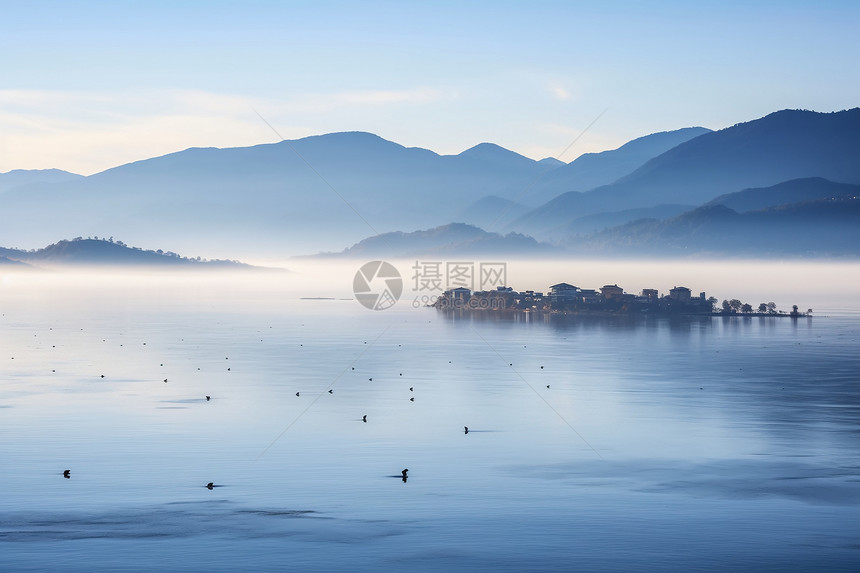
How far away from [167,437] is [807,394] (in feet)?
163

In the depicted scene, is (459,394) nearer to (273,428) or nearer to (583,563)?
(273,428)

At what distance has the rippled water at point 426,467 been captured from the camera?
35281 mm

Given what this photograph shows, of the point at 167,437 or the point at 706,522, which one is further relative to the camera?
the point at 167,437

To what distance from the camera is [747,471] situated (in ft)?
159

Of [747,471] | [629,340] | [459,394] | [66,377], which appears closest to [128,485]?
[747,471]

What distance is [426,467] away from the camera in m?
49.1

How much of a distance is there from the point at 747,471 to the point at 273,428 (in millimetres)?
26715

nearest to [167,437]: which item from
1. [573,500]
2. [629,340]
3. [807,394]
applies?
[573,500]

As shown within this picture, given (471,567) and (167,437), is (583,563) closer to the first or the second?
(471,567)

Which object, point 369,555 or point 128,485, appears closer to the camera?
point 369,555

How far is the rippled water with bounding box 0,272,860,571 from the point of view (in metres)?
35.3

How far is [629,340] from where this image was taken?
160125 mm

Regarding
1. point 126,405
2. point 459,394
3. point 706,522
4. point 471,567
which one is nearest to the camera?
point 471,567

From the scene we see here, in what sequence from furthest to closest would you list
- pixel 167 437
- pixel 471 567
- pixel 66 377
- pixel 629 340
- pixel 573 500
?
1. pixel 629 340
2. pixel 66 377
3. pixel 167 437
4. pixel 573 500
5. pixel 471 567
